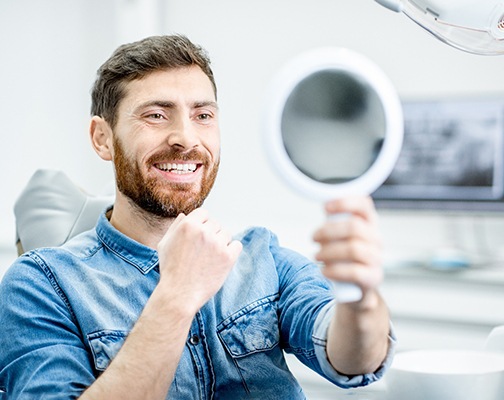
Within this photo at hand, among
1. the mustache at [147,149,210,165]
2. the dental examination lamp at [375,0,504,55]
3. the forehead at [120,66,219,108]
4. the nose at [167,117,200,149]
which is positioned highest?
the dental examination lamp at [375,0,504,55]

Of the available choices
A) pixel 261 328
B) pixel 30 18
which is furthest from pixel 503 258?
pixel 30 18

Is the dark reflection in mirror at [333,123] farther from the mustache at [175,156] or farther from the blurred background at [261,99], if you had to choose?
the blurred background at [261,99]

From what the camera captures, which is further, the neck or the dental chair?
the dental chair

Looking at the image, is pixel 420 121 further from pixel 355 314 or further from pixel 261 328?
pixel 355 314

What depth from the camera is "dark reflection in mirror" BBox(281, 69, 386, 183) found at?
71 cm

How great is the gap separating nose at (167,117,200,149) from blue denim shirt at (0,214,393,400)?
193 mm

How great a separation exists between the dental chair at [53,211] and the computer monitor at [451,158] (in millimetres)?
1799

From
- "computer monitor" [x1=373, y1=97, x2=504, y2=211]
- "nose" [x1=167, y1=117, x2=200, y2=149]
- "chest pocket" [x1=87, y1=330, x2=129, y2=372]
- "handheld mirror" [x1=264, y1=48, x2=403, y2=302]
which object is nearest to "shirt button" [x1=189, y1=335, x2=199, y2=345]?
"chest pocket" [x1=87, y1=330, x2=129, y2=372]

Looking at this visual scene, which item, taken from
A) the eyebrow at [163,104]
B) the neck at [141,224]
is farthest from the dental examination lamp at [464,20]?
the neck at [141,224]

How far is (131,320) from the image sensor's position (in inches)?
46.8

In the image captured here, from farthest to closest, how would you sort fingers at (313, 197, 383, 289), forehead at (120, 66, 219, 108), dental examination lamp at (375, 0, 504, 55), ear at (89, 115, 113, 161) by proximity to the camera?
ear at (89, 115, 113, 161), forehead at (120, 66, 219, 108), dental examination lamp at (375, 0, 504, 55), fingers at (313, 197, 383, 289)

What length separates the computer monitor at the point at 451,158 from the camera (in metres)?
2.94

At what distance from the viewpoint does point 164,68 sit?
1323mm

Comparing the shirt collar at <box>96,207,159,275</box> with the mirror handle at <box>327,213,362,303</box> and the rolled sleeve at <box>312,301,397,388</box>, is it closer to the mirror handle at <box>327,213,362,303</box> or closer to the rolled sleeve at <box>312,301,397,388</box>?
the rolled sleeve at <box>312,301,397,388</box>
